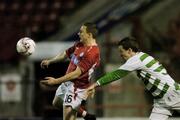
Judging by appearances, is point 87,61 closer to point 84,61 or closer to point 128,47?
point 84,61

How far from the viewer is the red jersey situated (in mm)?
11773

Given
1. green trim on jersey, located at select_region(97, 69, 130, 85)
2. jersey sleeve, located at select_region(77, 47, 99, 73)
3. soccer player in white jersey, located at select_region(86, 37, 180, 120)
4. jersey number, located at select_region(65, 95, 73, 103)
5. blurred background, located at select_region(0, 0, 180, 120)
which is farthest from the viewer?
blurred background, located at select_region(0, 0, 180, 120)

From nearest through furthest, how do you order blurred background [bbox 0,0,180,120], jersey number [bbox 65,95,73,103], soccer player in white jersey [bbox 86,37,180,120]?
soccer player in white jersey [bbox 86,37,180,120], jersey number [bbox 65,95,73,103], blurred background [bbox 0,0,180,120]

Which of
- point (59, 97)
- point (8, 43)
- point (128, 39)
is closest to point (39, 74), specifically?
point (8, 43)

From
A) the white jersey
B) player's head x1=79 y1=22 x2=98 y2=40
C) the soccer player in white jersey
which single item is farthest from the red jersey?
the white jersey

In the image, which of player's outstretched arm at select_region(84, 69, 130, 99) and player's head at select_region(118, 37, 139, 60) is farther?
player's head at select_region(118, 37, 139, 60)

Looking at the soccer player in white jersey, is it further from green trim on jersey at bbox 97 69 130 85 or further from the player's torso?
the player's torso

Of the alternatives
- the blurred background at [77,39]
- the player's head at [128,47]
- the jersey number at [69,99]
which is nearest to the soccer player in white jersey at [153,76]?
the player's head at [128,47]

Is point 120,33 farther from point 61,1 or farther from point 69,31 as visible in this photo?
point 61,1

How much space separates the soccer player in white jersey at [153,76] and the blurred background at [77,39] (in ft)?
16.1

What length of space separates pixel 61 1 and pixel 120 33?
2938 millimetres

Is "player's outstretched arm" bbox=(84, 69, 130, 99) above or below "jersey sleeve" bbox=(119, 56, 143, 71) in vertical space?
below

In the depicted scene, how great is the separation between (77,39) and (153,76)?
7.09 m

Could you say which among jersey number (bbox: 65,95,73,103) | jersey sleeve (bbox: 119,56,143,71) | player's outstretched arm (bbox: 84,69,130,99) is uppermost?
Answer: jersey sleeve (bbox: 119,56,143,71)
